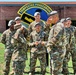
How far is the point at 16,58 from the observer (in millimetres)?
8617

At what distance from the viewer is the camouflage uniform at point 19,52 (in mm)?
8594

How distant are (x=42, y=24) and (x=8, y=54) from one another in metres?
1.35

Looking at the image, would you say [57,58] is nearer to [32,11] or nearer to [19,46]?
[19,46]

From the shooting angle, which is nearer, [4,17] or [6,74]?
[6,74]

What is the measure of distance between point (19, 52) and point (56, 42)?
1097mm

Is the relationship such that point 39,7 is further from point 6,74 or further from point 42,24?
point 6,74

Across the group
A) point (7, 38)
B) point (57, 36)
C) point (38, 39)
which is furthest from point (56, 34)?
point (7, 38)

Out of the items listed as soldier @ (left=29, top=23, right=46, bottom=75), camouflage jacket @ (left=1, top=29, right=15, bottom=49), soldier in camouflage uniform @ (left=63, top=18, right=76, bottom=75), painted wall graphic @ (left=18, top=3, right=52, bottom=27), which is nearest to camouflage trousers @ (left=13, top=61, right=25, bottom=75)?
camouflage jacket @ (left=1, top=29, right=15, bottom=49)

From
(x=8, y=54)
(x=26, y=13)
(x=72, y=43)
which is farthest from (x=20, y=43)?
(x=26, y=13)

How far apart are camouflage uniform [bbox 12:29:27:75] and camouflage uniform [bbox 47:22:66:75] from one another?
0.83 metres

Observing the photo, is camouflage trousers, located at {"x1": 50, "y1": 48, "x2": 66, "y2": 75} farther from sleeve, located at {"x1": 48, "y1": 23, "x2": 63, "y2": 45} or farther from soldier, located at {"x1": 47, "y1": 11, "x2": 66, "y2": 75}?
sleeve, located at {"x1": 48, "y1": 23, "x2": 63, "y2": 45}

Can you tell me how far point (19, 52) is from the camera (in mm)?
8688

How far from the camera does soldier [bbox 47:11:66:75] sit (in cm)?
803

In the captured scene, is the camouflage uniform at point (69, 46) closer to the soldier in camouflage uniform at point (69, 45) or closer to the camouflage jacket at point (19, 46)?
the soldier in camouflage uniform at point (69, 45)
